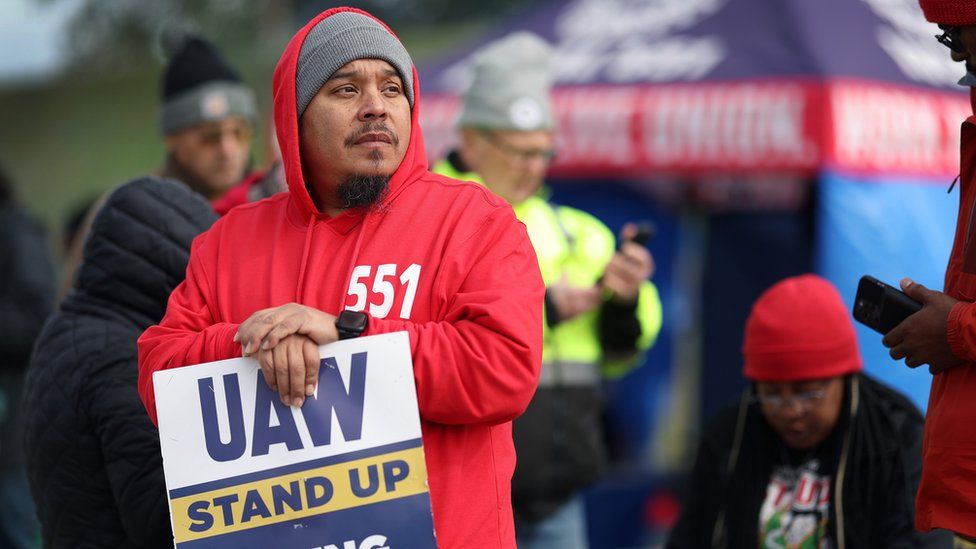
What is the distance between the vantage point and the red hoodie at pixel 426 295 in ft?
7.57

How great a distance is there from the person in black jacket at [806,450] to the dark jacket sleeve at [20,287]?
12.2ft

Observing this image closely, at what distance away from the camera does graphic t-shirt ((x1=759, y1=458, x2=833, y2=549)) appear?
3.41 metres

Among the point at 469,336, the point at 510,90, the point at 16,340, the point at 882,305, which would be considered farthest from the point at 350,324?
the point at 16,340

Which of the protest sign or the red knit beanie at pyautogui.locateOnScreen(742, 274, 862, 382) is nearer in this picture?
the protest sign

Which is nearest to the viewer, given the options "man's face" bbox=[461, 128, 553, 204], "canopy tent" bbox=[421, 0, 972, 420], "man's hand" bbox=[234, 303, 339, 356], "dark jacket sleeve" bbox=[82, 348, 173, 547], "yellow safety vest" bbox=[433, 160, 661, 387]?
"man's hand" bbox=[234, 303, 339, 356]

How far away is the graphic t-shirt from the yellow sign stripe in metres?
1.49

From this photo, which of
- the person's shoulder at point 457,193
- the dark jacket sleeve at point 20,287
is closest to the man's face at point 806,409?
the person's shoulder at point 457,193

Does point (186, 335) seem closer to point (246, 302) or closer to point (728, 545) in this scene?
point (246, 302)

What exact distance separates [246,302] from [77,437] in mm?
693

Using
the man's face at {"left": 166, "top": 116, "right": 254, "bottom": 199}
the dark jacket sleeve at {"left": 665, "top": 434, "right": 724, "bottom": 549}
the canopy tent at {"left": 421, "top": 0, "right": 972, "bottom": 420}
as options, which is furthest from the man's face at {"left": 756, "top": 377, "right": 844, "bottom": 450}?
the man's face at {"left": 166, "top": 116, "right": 254, "bottom": 199}

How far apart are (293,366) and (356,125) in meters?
0.53

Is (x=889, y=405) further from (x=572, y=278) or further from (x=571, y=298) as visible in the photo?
(x=572, y=278)

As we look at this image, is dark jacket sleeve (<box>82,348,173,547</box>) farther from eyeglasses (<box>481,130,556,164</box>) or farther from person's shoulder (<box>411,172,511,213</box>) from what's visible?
eyeglasses (<box>481,130,556,164</box>)

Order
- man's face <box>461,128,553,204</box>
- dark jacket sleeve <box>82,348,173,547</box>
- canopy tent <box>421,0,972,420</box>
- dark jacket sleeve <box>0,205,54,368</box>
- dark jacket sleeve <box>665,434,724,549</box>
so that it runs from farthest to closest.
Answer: dark jacket sleeve <box>0,205,54,368</box>, canopy tent <box>421,0,972,420</box>, man's face <box>461,128,553,204</box>, dark jacket sleeve <box>665,434,724,549</box>, dark jacket sleeve <box>82,348,173,547</box>
